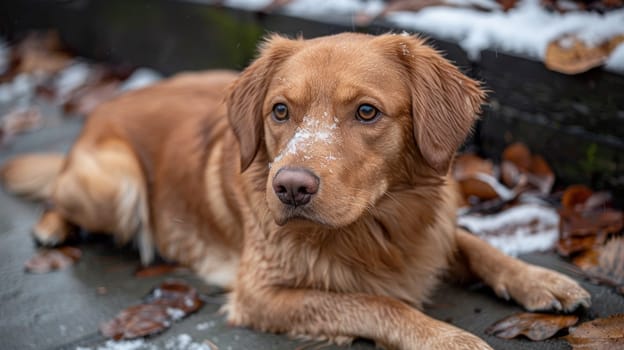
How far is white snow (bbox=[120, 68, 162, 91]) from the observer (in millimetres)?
7348

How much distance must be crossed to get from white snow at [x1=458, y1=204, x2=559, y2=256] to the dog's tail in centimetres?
306

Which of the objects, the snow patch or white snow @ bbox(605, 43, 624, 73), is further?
white snow @ bbox(605, 43, 624, 73)

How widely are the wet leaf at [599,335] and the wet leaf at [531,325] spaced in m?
0.09

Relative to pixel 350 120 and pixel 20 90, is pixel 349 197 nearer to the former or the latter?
Result: pixel 350 120

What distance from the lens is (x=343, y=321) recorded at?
126 inches

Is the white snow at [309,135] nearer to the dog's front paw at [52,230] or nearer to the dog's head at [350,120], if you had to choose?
the dog's head at [350,120]

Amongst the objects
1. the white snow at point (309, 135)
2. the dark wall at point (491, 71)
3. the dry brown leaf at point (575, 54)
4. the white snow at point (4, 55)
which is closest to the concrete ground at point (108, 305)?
the dark wall at point (491, 71)

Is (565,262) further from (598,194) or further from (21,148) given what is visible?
(21,148)

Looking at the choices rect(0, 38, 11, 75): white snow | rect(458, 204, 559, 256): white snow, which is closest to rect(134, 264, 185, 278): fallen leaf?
rect(458, 204, 559, 256): white snow

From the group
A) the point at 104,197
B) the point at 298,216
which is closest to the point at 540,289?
the point at 298,216

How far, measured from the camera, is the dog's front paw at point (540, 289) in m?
3.18

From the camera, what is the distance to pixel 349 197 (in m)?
2.86

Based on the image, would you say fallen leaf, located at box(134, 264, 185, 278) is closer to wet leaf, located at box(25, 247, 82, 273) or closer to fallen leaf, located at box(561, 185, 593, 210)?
wet leaf, located at box(25, 247, 82, 273)

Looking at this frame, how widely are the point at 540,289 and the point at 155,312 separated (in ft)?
6.41
